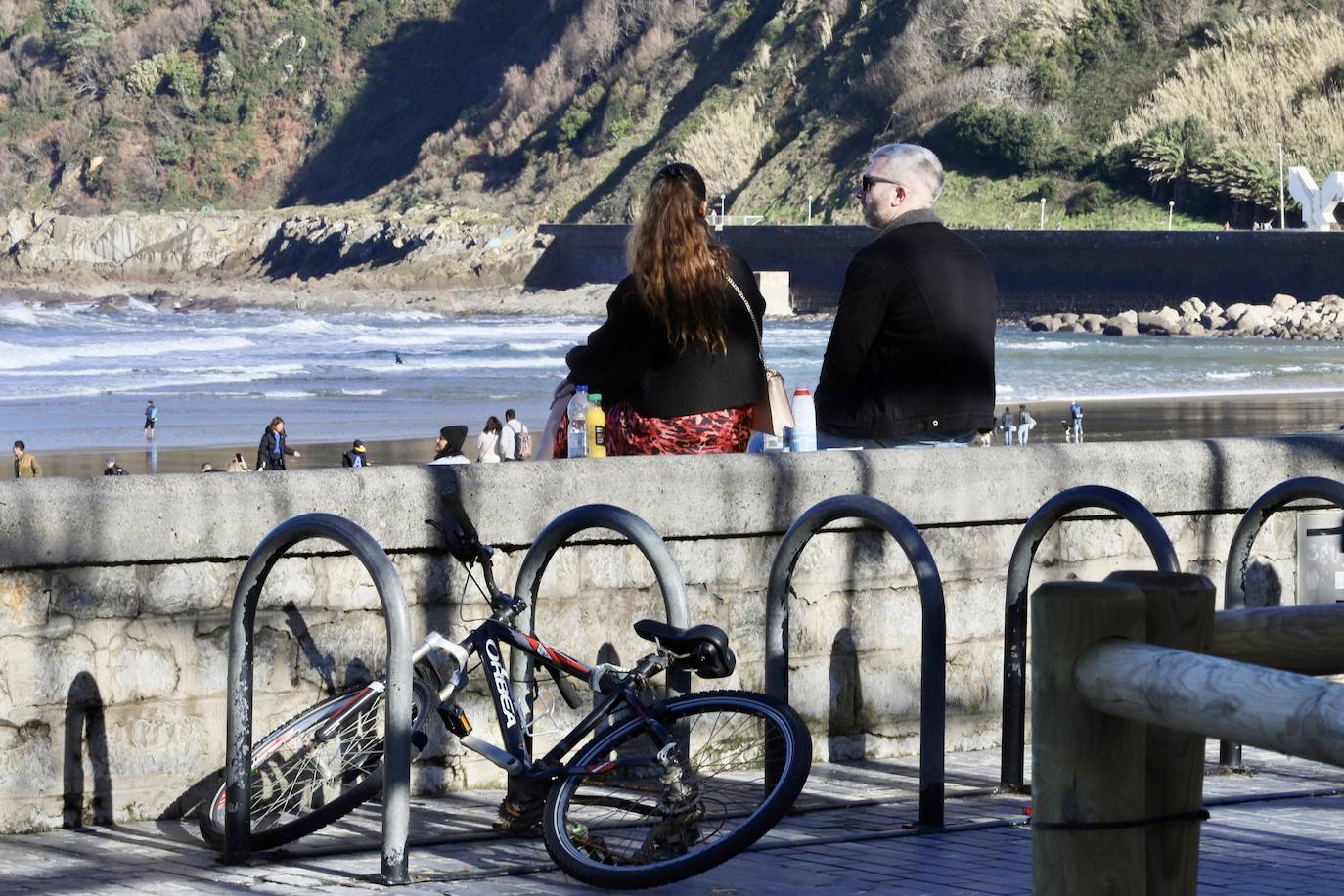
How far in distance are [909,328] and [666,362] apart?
84cm

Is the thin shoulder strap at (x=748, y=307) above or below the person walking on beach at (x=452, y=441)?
above

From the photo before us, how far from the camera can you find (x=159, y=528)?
5.45 m

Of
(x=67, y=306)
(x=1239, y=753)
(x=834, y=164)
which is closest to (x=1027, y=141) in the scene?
(x=834, y=164)

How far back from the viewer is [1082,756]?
243cm

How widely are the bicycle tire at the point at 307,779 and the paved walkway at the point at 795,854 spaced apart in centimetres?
7

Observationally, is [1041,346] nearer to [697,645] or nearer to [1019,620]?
[1019,620]

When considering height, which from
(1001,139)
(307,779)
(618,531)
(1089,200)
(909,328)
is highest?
(1001,139)

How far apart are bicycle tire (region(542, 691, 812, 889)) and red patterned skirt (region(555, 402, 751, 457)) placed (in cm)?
164

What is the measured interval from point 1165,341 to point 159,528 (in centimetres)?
6267

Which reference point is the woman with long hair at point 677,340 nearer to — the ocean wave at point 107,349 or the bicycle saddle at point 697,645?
the bicycle saddle at point 697,645

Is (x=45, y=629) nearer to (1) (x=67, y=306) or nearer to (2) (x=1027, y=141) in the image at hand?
(2) (x=1027, y=141)

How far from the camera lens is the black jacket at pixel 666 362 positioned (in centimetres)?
616

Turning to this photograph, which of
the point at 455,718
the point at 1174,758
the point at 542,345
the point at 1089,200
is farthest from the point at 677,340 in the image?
the point at 1089,200

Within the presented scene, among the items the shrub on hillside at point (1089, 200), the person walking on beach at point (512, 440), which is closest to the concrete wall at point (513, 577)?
the person walking on beach at point (512, 440)
